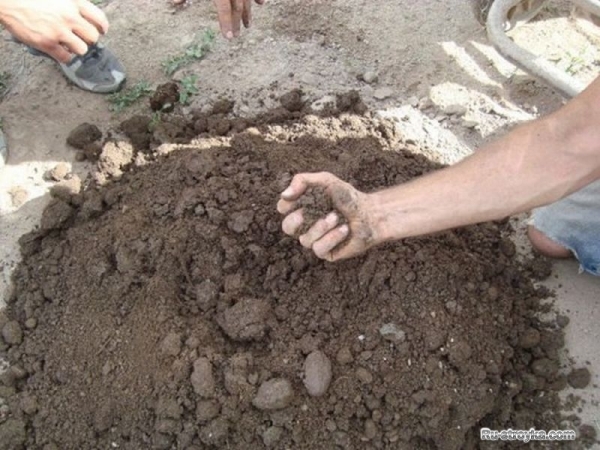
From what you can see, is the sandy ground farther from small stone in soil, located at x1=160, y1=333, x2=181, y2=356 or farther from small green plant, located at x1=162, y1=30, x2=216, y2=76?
small stone in soil, located at x1=160, y1=333, x2=181, y2=356

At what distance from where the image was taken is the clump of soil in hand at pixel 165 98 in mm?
3127

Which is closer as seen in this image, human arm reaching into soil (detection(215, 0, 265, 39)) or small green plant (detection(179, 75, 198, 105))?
human arm reaching into soil (detection(215, 0, 265, 39))

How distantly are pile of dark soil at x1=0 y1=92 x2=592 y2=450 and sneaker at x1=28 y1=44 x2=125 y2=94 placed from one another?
840 mm

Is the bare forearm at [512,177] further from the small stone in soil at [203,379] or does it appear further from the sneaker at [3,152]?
the sneaker at [3,152]

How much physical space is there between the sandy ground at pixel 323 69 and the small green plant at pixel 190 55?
0.04m

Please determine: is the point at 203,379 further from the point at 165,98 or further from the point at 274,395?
the point at 165,98

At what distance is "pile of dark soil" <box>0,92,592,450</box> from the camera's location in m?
2.14

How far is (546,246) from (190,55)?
1974 millimetres

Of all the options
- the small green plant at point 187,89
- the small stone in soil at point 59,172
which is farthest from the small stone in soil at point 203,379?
the small green plant at point 187,89

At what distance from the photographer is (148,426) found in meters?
2.20

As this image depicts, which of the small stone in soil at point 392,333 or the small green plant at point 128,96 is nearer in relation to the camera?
the small stone in soil at point 392,333

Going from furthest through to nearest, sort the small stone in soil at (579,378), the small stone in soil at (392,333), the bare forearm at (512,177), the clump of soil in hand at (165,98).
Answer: the clump of soil in hand at (165,98)
the small stone in soil at (579,378)
the small stone in soil at (392,333)
the bare forearm at (512,177)

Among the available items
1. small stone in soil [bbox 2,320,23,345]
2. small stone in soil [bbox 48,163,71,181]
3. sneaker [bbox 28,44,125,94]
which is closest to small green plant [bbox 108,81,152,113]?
sneaker [bbox 28,44,125,94]

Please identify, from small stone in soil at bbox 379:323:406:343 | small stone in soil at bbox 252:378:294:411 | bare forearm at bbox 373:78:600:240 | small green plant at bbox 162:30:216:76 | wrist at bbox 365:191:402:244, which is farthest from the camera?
small green plant at bbox 162:30:216:76
